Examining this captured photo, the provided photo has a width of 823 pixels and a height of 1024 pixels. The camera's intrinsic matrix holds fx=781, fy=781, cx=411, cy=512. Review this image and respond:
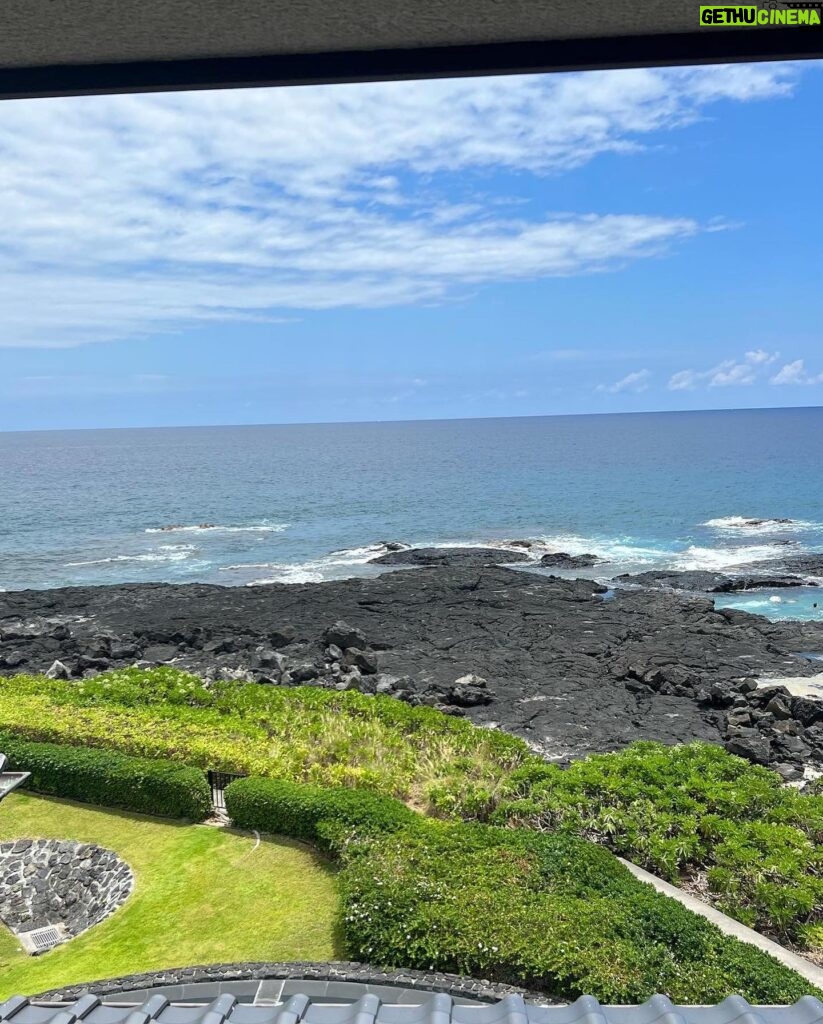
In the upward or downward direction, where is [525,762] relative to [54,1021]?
downward

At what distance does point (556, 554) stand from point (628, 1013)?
151 ft

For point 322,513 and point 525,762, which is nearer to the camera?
point 525,762

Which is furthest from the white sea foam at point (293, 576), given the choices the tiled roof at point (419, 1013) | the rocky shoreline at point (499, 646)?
the tiled roof at point (419, 1013)

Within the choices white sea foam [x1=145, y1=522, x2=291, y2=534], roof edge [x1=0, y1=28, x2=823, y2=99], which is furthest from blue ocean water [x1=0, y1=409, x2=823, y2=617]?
roof edge [x1=0, y1=28, x2=823, y2=99]

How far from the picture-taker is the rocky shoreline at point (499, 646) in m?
22.8

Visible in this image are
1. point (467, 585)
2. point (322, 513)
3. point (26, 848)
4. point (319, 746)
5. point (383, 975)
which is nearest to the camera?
point (383, 975)

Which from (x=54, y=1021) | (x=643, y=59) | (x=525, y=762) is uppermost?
(x=643, y=59)

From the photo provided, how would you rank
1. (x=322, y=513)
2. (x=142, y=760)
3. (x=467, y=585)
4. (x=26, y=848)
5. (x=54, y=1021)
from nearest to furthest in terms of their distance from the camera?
(x=54, y=1021) → (x=26, y=848) → (x=142, y=760) → (x=467, y=585) → (x=322, y=513)

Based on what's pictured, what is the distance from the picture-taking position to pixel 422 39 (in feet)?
8.98

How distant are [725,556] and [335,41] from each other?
51.2 m

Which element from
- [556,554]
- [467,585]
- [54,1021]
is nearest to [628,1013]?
[54,1021]

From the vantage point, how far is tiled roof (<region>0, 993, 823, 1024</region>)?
2648 millimetres

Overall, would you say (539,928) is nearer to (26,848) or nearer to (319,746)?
(319,746)

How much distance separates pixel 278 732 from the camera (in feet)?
55.2
